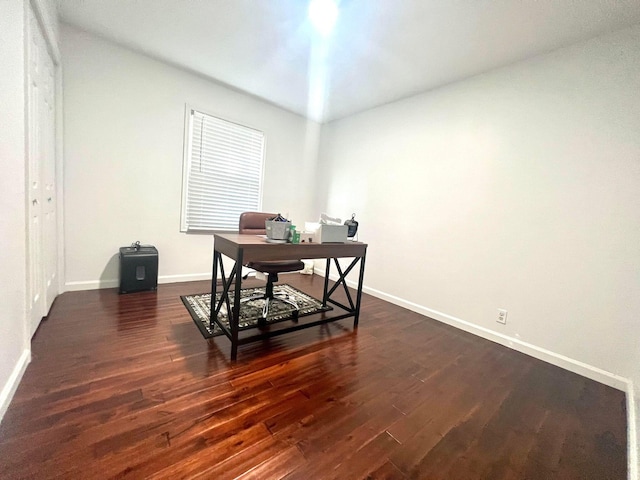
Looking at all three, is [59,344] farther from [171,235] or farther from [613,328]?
[613,328]

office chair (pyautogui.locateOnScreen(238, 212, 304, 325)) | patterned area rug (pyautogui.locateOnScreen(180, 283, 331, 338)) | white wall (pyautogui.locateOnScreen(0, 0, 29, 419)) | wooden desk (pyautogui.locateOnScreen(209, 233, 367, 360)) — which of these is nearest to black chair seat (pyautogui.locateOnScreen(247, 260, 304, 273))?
office chair (pyautogui.locateOnScreen(238, 212, 304, 325))

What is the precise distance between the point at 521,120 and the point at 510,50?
0.59 metres

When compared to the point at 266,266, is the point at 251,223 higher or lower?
higher

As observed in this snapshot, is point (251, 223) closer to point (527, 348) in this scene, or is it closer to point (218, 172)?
point (218, 172)

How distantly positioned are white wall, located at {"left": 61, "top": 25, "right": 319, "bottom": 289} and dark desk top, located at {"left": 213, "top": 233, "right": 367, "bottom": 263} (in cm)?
152

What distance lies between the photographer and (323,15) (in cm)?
202

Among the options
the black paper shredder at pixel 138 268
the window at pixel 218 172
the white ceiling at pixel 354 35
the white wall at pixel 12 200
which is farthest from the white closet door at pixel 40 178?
the window at pixel 218 172

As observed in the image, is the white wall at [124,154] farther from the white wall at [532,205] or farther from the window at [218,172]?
the white wall at [532,205]

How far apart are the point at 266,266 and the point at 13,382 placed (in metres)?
1.56

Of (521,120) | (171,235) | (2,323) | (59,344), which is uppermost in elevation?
(521,120)

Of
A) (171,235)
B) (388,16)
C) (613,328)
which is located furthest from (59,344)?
(613,328)

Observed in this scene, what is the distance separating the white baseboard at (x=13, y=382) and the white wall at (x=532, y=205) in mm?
3231

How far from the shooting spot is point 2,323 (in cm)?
121

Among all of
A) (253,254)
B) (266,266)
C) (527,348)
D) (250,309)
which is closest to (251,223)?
(266,266)
